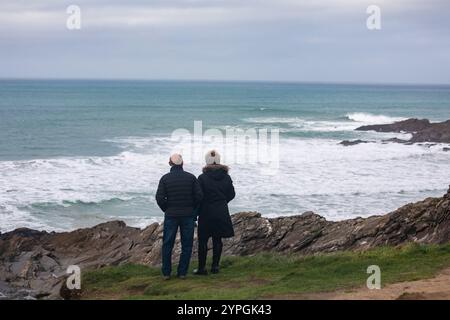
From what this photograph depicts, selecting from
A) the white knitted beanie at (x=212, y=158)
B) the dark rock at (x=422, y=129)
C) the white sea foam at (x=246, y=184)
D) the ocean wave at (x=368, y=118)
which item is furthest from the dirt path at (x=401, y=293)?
the ocean wave at (x=368, y=118)

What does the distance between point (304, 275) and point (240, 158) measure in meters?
24.7

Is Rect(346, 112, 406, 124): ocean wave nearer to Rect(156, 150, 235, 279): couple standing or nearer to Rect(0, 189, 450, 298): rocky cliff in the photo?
Rect(0, 189, 450, 298): rocky cliff

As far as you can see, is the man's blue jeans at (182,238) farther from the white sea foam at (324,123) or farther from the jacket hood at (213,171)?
the white sea foam at (324,123)

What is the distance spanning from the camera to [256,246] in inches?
528

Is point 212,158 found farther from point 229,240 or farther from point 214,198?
point 229,240

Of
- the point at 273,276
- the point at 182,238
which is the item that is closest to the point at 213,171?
the point at 182,238

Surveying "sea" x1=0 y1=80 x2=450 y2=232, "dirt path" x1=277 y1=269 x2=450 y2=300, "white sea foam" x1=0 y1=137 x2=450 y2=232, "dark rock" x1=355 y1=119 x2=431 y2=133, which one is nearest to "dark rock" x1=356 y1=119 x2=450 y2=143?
"dark rock" x1=355 y1=119 x2=431 y2=133

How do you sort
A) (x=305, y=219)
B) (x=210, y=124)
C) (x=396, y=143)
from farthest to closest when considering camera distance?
(x=210, y=124)
(x=396, y=143)
(x=305, y=219)

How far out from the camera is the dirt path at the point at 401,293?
7723 mm

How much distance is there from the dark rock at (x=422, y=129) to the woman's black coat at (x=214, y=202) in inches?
1464

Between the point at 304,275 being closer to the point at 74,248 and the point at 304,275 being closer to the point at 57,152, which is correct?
the point at 74,248

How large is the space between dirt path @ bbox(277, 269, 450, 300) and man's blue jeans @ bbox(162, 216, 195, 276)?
2008 millimetres

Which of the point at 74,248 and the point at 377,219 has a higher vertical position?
the point at 377,219

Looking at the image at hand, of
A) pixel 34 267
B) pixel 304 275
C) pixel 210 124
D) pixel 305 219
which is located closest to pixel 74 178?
pixel 34 267
